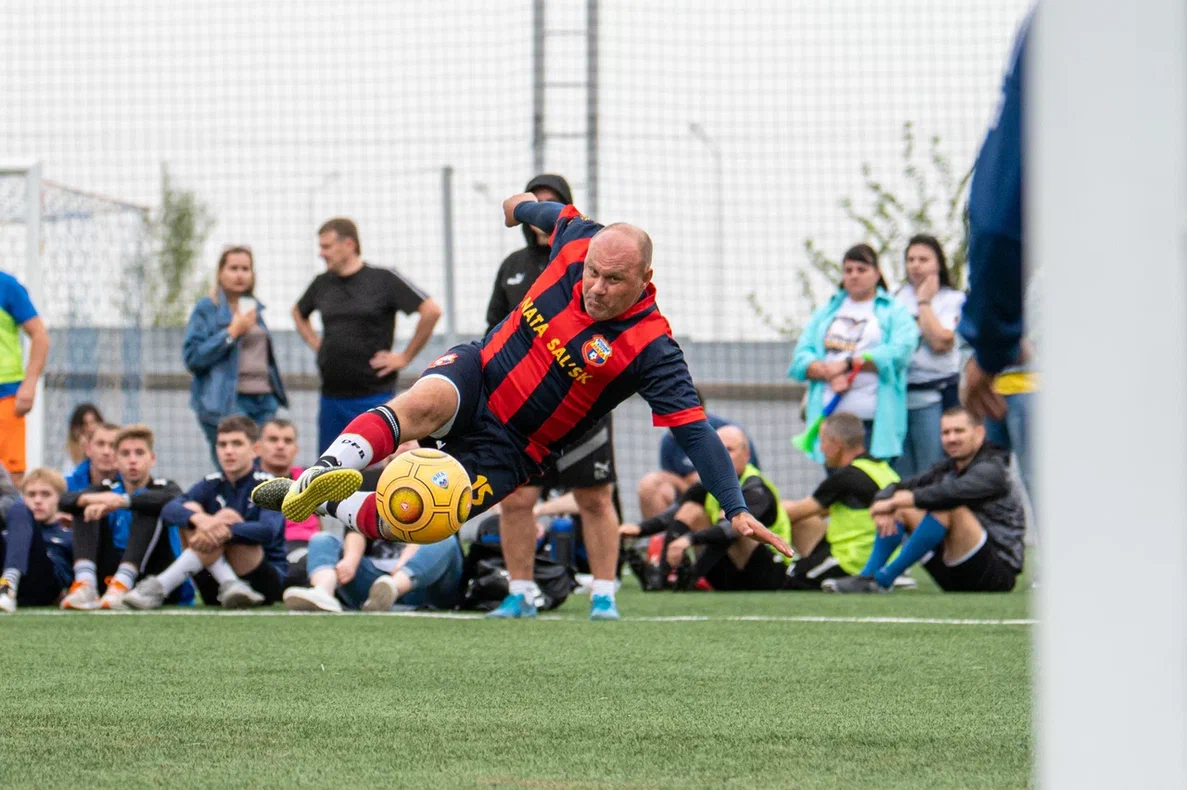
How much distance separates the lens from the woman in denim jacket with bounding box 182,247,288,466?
10062 millimetres

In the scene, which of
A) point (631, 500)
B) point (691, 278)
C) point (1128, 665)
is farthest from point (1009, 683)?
point (631, 500)

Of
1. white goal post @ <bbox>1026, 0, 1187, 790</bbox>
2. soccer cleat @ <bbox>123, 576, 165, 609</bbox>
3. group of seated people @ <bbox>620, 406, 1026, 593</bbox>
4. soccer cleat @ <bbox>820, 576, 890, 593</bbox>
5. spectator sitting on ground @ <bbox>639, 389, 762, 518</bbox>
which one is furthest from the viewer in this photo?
spectator sitting on ground @ <bbox>639, 389, 762, 518</bbox>

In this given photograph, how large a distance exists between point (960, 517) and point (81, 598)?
4847 mm

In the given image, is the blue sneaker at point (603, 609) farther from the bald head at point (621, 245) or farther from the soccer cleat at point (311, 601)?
the bald head at point (621, 245)

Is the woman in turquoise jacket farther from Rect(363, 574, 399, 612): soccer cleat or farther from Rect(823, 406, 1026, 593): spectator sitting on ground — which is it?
Rect(363, 574, 399, 612): soccer cleat

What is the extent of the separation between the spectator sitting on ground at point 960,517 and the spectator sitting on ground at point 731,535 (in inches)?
30.3

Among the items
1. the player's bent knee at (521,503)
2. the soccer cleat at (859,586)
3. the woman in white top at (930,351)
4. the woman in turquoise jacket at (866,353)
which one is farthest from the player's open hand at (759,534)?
the woman in white top at (930,351)

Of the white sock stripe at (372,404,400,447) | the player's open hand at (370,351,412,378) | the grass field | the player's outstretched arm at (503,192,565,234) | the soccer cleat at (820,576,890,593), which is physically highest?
the player's outstretched arm at (503,192,565,234)

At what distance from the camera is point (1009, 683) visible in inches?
185

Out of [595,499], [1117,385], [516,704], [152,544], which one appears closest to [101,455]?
[152,544]

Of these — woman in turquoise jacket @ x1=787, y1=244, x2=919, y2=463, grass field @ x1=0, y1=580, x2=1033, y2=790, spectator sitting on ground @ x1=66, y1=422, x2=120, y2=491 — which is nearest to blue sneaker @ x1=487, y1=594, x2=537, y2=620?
grass field @ x1=0, y1=580, x2=1033, y2=790

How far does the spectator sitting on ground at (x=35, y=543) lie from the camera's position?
8312mm

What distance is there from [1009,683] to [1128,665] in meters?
3.43

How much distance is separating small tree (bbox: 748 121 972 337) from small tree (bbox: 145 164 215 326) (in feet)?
23.1
